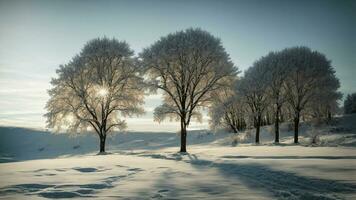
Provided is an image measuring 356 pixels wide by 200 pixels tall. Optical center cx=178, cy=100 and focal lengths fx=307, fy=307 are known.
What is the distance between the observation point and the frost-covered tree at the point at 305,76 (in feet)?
129

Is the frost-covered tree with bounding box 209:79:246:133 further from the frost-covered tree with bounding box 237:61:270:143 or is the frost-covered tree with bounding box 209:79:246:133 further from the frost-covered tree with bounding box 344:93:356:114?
the frost-covered tree with bounding box 344:93:356:114

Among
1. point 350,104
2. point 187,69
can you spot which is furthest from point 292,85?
point 350,104

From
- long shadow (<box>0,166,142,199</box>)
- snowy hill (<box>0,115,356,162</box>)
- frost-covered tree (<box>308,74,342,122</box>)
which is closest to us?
long shadow (<box>0,166,142,199</box>)

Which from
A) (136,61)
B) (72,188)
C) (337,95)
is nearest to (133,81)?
(136,61)

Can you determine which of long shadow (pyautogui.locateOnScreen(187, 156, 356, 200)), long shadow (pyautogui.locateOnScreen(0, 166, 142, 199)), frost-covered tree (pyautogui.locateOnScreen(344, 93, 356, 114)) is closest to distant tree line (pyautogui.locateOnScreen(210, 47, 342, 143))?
long shadow (pyautogui.locateOnScreen(187, 156, 356, 200))

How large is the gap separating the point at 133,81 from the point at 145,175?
70.6 ft

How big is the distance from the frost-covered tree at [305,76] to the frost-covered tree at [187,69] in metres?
14.0

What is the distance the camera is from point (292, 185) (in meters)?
9.38

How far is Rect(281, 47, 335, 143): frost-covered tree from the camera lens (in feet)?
129

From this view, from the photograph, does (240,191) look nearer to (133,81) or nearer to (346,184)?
(346,184)

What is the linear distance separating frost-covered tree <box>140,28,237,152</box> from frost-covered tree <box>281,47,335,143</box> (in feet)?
46.0

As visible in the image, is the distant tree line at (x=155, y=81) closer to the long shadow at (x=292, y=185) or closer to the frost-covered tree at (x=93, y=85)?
the frost-covered tree at (x=93, y=85)

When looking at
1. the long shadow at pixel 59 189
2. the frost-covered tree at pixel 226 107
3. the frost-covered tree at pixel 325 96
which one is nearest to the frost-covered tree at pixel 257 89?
the frost-covered tree at pixel 226 107

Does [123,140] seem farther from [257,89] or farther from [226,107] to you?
[257,89]
